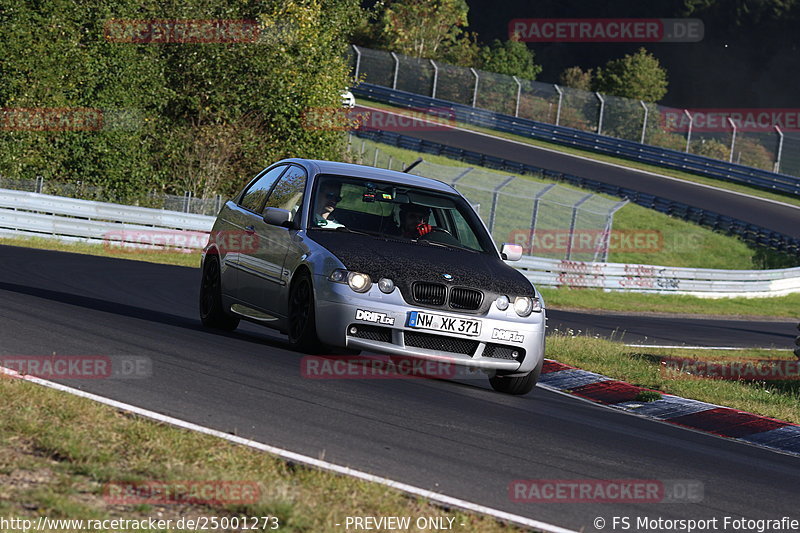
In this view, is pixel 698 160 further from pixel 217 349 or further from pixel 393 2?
pixel 217 349

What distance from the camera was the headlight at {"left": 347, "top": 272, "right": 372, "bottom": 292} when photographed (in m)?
9.08

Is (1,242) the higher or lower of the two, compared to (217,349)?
lower

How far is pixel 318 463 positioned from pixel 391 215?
4.45 meters

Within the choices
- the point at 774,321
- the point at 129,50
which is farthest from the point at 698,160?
the point at 129,50

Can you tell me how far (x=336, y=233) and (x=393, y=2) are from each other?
2751 inches

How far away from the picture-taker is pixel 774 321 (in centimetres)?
3048

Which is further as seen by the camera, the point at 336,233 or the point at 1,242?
the point at 1,242

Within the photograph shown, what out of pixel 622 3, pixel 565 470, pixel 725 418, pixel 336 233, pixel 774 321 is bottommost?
pixel 774 321

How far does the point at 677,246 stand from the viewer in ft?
127

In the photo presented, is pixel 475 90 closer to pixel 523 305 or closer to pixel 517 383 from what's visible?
pixel 517 383

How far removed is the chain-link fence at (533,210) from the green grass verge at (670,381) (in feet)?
33.3

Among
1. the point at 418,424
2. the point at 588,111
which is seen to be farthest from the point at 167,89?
the point at 588,111

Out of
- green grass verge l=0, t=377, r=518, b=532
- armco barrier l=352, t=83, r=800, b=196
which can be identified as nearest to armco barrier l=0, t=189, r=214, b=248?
green grass verge l=0, t=377, r=518, b=532

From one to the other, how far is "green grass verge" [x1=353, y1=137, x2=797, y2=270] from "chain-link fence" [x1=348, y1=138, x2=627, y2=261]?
3.09 feet
